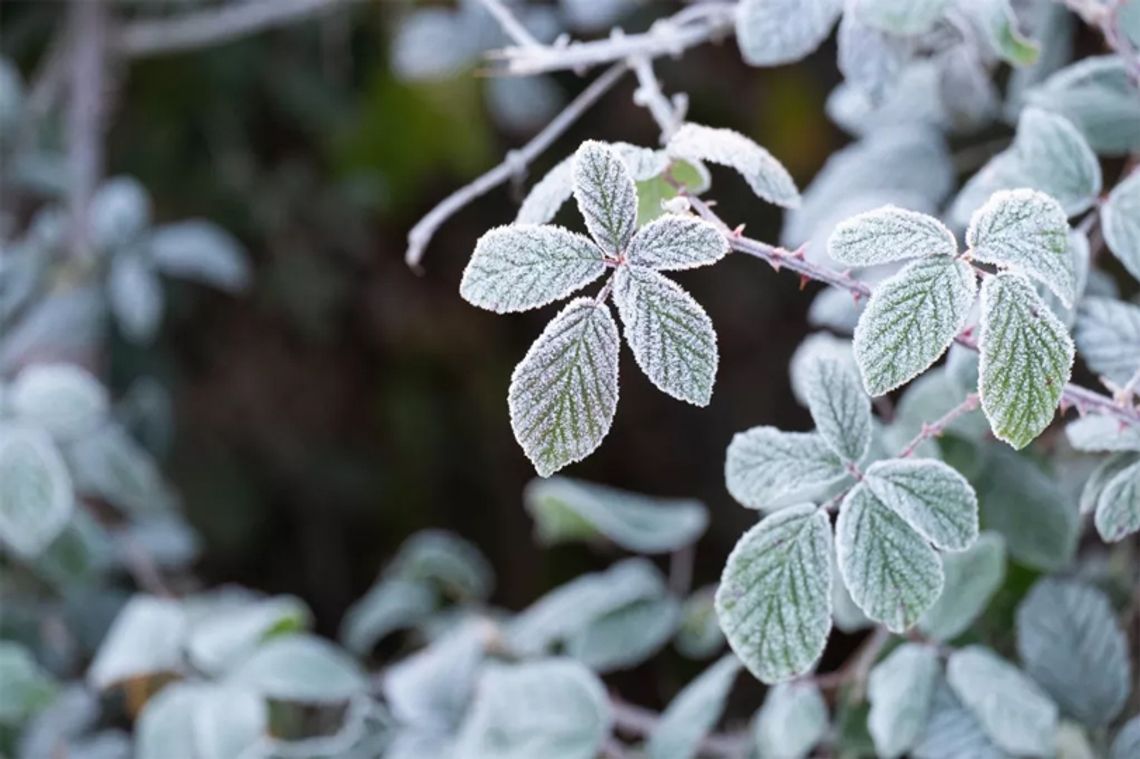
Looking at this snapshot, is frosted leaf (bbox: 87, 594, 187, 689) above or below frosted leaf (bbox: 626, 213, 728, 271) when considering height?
below

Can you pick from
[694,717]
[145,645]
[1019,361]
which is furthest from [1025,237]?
[145,645]

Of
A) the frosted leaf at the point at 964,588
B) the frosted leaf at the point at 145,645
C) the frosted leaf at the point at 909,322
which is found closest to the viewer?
the frosted leaf at the point at 909,322

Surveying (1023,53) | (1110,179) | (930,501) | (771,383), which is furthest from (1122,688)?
(771,383)

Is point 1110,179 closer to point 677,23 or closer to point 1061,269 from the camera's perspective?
point 677,23

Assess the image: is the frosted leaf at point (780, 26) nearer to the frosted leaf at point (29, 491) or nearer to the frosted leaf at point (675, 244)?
the frosted leaf at point (675, 244)

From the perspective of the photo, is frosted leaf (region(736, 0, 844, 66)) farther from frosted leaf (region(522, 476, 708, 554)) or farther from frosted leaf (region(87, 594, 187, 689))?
frosted leaf (region(87, 594, 187, 689))

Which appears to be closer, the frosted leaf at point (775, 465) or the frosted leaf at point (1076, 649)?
the frosted leaf at point (775, 465)

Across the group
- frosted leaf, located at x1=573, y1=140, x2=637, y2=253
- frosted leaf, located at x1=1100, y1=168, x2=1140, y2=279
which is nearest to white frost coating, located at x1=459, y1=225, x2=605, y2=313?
frosted leaf, located at x1=573, y1=140, x2=637, y2=253

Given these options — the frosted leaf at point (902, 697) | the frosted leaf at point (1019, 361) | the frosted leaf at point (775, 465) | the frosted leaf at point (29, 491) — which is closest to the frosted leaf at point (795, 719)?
the frosted leaf at point (902, 697)
